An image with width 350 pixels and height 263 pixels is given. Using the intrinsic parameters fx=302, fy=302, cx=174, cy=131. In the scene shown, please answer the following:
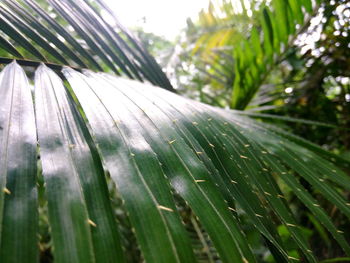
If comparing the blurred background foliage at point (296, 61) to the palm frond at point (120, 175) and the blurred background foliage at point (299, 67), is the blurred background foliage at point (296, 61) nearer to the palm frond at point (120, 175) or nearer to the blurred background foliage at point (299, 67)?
the blurred background foliage at point (299, 67)

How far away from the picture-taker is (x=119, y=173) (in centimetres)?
29

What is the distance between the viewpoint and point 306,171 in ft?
1.75

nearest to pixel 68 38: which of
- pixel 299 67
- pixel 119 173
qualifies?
pixel 119 173

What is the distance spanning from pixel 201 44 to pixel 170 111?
58.9 inches

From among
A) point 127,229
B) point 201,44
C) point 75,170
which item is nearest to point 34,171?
point 75,170

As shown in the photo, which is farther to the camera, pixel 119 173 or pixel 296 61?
pixel 296 61

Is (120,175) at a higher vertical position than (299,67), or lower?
lower

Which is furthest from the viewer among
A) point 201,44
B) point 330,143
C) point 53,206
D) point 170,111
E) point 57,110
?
point 201,44

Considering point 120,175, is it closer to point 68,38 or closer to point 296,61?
point 68,38

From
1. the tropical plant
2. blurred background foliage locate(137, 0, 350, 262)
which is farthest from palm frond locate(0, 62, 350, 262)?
blurred background foliage locate(137, 0, 350, 262)

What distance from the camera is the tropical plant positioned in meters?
0.24

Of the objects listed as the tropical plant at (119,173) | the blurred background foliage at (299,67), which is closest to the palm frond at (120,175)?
the tropical plant at (119,173)

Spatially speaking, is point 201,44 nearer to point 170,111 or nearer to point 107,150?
point 170,111

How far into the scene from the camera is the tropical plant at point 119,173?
244 mm
